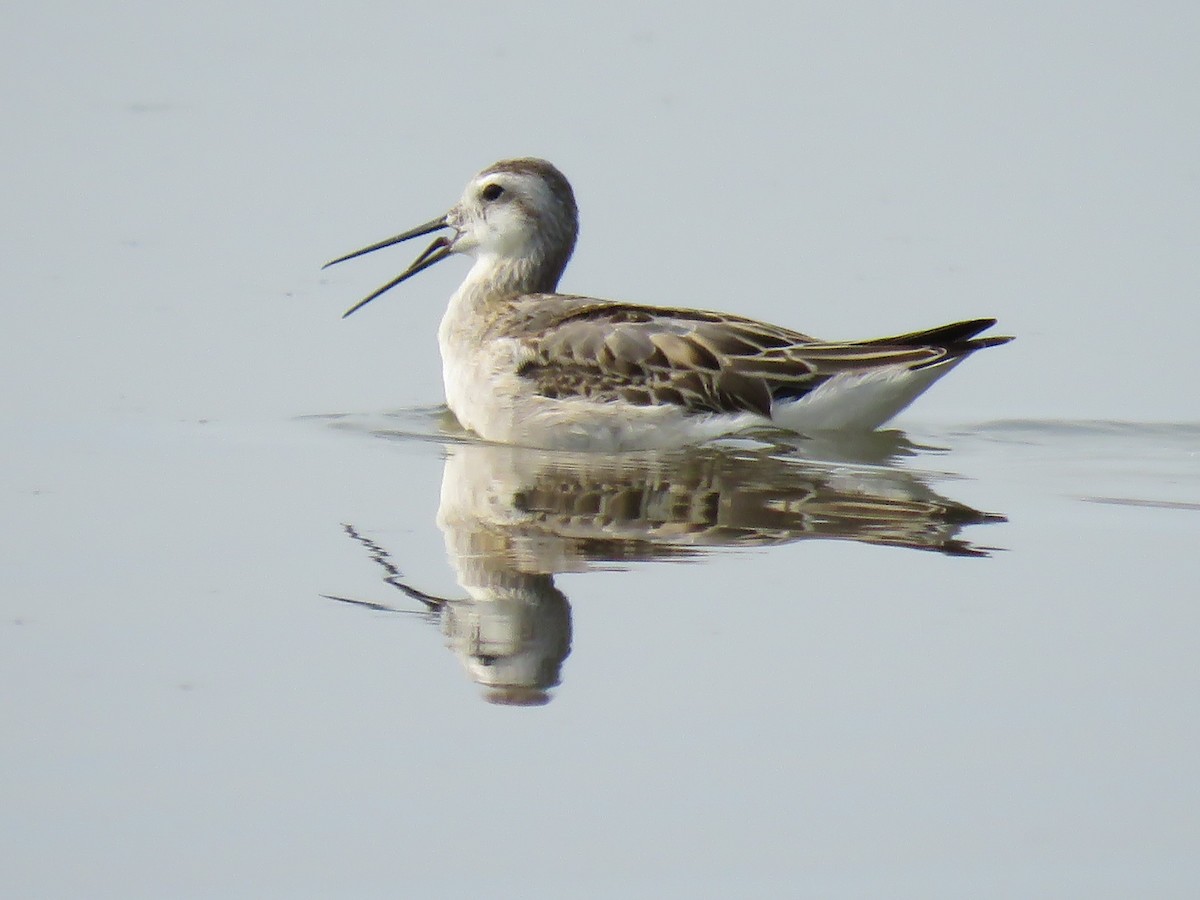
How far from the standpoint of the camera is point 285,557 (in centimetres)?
783

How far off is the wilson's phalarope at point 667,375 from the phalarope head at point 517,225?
0.77 m

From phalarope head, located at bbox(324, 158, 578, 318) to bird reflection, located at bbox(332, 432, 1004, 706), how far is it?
1671 millimetres

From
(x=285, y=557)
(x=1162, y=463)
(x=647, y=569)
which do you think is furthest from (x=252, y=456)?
(x=1162, y=463)

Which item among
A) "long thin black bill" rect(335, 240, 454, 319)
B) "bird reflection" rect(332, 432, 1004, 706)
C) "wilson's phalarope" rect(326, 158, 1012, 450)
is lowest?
"bird reflection" rect(332, 432, 1004, 706)

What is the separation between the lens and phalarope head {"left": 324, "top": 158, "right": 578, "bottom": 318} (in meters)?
11.6

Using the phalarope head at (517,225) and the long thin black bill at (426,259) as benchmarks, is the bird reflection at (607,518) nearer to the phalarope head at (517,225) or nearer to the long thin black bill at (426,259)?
the phalarope head at (517,225)

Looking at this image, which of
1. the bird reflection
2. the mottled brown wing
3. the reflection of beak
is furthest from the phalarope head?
the bird reflection

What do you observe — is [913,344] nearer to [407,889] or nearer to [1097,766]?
[1097,766]

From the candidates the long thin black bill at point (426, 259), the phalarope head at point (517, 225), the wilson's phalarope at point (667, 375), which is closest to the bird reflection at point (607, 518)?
the wilson's phalarope at point (667, 375)

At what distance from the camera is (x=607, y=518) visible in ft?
28.1

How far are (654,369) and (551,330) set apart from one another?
655 mm

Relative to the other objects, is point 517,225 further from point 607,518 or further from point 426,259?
point 607,518

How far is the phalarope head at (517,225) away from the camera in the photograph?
1160cm

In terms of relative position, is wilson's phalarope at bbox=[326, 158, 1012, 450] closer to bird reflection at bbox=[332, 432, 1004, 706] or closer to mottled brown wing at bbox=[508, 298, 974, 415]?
mottled brown wing at bbox=[508, 298, 974, 415]
